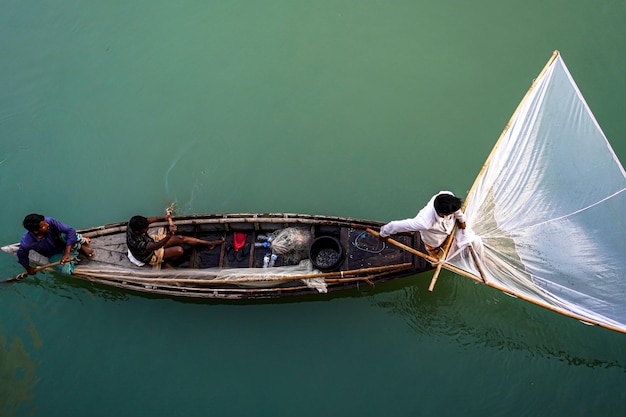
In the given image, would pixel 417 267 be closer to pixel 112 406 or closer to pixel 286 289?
pixel 286 289

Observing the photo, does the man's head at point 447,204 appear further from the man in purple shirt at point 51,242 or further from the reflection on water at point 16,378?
the reflection on water at point 16,378

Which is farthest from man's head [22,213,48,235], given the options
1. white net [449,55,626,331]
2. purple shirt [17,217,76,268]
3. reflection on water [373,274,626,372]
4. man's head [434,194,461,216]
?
white net [449,55,626,331]

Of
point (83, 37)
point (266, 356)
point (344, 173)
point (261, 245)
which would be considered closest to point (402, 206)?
point (344, 173)

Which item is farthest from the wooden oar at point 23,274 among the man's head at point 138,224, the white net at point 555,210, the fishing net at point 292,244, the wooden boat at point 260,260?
the white net at point 555,210

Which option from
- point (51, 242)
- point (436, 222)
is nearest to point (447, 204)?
point (436, 222)

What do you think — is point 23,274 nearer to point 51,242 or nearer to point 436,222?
point 51,242

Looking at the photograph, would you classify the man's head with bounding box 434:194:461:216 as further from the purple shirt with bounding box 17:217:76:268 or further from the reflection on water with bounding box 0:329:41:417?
the reflection on water with bounding box 0:329:41:417
